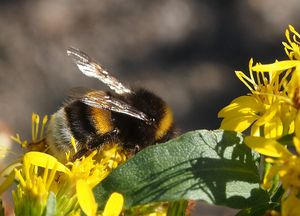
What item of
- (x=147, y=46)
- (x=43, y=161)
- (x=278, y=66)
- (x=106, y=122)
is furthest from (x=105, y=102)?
(x=147, y=46)

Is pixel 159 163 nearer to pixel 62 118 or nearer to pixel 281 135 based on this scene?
pixel 281 135

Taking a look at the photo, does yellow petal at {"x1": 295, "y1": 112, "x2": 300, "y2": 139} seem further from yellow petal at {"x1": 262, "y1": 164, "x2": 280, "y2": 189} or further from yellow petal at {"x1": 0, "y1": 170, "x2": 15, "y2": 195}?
yellow petal at {"x1": 0, "y1": 170, "x2": 15, "y2": 195}

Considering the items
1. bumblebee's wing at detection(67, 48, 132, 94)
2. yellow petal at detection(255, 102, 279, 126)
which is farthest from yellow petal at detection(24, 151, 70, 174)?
bumblebee's wing at detection(67, 48, 132, 94)

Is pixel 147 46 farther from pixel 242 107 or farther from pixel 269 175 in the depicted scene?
pixel 269 175

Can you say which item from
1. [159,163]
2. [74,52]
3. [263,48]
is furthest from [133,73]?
[159,163]

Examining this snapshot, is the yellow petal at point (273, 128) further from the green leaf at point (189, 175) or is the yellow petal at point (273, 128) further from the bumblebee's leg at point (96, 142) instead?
the bumblebee's leg at point (96, 142)

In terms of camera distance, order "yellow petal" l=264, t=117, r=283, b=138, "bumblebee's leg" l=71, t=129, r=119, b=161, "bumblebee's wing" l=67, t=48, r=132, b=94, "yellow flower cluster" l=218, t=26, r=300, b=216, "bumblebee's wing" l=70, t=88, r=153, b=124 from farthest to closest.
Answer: "bumblebee's wing" l=67, t=48, r=132, b=94 → "bumblebee's wing" l=70, t=88, r=153, b=124 → "bumblebee's leg" l=71, t=129, r=119, b=161 → "yellow petal" l=264, t=117, r=283, b=138 → "yellow flower cluster" l=218, t=26, r=300, b=216


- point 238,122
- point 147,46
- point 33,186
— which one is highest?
point 147,46
